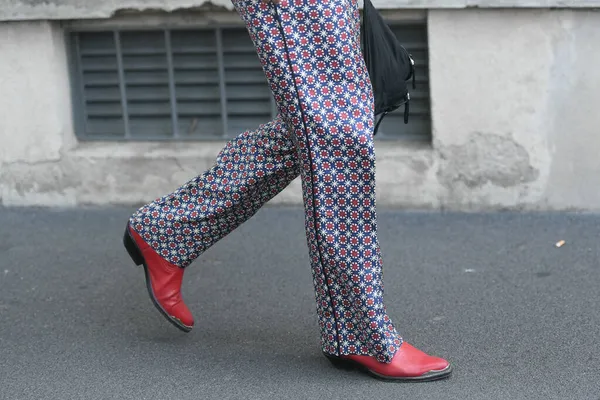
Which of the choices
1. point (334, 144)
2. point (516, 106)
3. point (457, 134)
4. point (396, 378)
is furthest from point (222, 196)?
point (516, 106)

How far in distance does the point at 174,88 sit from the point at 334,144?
2.33 m

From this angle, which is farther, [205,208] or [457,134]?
[457,134]

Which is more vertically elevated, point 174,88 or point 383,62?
point 383,62

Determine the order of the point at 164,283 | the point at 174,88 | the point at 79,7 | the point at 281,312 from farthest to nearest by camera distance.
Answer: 1. the point at 174,88
2. the point at 79,7
3. the point at 281,312
4. the point at 164,283

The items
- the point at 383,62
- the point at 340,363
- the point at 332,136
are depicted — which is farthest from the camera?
the point at 340,363

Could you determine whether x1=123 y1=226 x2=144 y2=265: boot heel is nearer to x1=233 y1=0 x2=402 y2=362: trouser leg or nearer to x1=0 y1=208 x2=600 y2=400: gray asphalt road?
x1=0 y1=208 x2=600 y2=400: gray asphalt road

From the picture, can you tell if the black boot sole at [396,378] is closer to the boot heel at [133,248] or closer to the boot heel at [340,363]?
the boot heel at [340,363]

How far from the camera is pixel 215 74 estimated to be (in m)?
5.16

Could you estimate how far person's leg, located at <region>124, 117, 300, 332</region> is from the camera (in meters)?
3.32

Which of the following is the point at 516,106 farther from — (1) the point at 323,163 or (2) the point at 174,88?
(1) the point at 323,163

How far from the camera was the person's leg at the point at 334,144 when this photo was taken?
297 centimetres

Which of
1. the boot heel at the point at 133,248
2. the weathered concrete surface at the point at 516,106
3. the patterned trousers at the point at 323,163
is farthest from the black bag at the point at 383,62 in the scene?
the weathered concrete surface at the point at 516,106

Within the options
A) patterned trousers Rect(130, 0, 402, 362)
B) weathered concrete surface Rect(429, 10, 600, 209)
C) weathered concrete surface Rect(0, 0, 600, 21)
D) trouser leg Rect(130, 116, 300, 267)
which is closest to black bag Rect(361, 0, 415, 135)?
patterned trousers Rect(130, 0, 402, 362)

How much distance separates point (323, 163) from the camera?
120 inches
